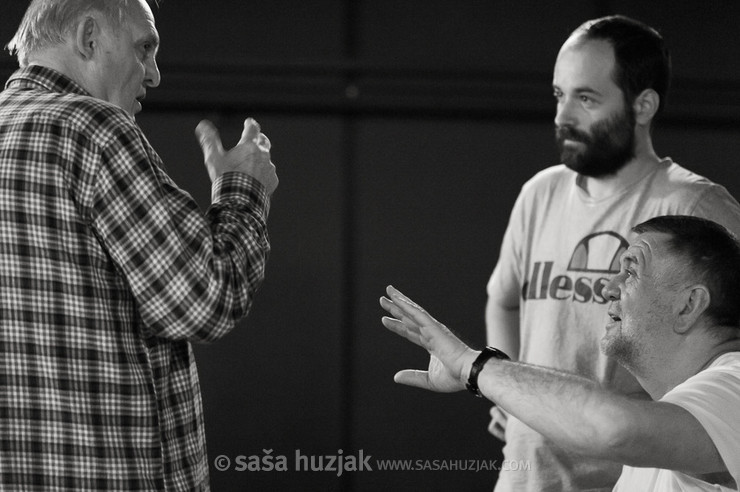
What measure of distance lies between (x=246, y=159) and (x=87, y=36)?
0.32 m

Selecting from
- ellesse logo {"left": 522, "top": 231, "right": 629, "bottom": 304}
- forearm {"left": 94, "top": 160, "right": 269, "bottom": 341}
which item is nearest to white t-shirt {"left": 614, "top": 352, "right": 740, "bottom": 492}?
forearm {"left": 94, "top": 160, "right": 269, "bottom": 341}

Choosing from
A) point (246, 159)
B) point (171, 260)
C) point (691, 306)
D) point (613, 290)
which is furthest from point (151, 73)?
point (691, 306)

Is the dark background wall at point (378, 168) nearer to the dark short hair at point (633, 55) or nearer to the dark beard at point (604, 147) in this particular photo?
the dark short hair at point (633, 55)

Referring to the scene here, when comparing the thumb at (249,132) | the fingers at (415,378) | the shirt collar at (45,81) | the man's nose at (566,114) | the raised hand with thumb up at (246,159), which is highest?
the shirt collar at (45,81)

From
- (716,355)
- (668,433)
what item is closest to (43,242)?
(668,433)

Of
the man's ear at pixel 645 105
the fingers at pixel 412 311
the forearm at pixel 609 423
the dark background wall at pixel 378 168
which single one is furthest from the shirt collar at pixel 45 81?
the dark background wall at pixel 378 168

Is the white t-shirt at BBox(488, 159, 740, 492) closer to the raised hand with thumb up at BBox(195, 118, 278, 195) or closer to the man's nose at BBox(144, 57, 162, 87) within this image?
the raised hand with thumb up at BBox(195, 118, 278, 195)

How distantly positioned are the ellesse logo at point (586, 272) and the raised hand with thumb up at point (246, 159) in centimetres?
94

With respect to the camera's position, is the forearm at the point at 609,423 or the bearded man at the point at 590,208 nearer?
the forearm at the point at 609,423

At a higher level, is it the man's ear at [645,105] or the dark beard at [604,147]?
the man's ear at [645,105]

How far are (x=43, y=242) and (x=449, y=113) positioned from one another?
2.87 m

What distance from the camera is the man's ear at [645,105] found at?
241cm

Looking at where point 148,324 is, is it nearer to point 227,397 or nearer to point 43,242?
point 43,242

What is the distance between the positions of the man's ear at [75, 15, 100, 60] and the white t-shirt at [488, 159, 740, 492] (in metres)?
1.24
